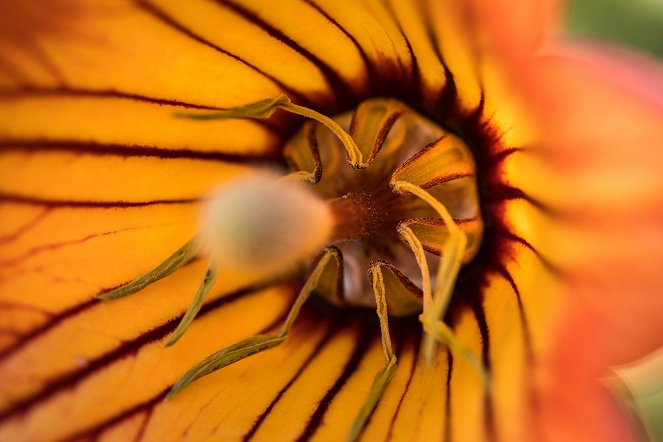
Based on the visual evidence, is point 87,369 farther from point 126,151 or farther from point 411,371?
point 411,371

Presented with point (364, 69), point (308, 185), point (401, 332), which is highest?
point (364, 69)

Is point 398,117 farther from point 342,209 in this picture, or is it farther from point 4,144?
point 4,144

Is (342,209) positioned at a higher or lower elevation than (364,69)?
lower

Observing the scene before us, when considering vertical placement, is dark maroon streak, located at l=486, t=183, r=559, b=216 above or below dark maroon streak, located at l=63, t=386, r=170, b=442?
above

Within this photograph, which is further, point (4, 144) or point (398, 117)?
point (398, 117)

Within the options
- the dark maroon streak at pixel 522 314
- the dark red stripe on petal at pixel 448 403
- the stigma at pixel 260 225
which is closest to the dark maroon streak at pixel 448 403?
the dark red stripe on petal at pixel 448 403

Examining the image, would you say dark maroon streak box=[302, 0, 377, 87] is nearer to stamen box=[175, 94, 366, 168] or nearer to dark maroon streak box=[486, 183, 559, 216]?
stamen box=[175, 94, 366, 168]

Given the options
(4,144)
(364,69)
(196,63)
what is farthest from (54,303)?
(364,69)

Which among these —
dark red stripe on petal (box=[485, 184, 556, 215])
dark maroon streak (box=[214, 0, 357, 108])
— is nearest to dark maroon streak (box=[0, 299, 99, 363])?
dark maroon streak (box=[214, 0, 357, 108])
